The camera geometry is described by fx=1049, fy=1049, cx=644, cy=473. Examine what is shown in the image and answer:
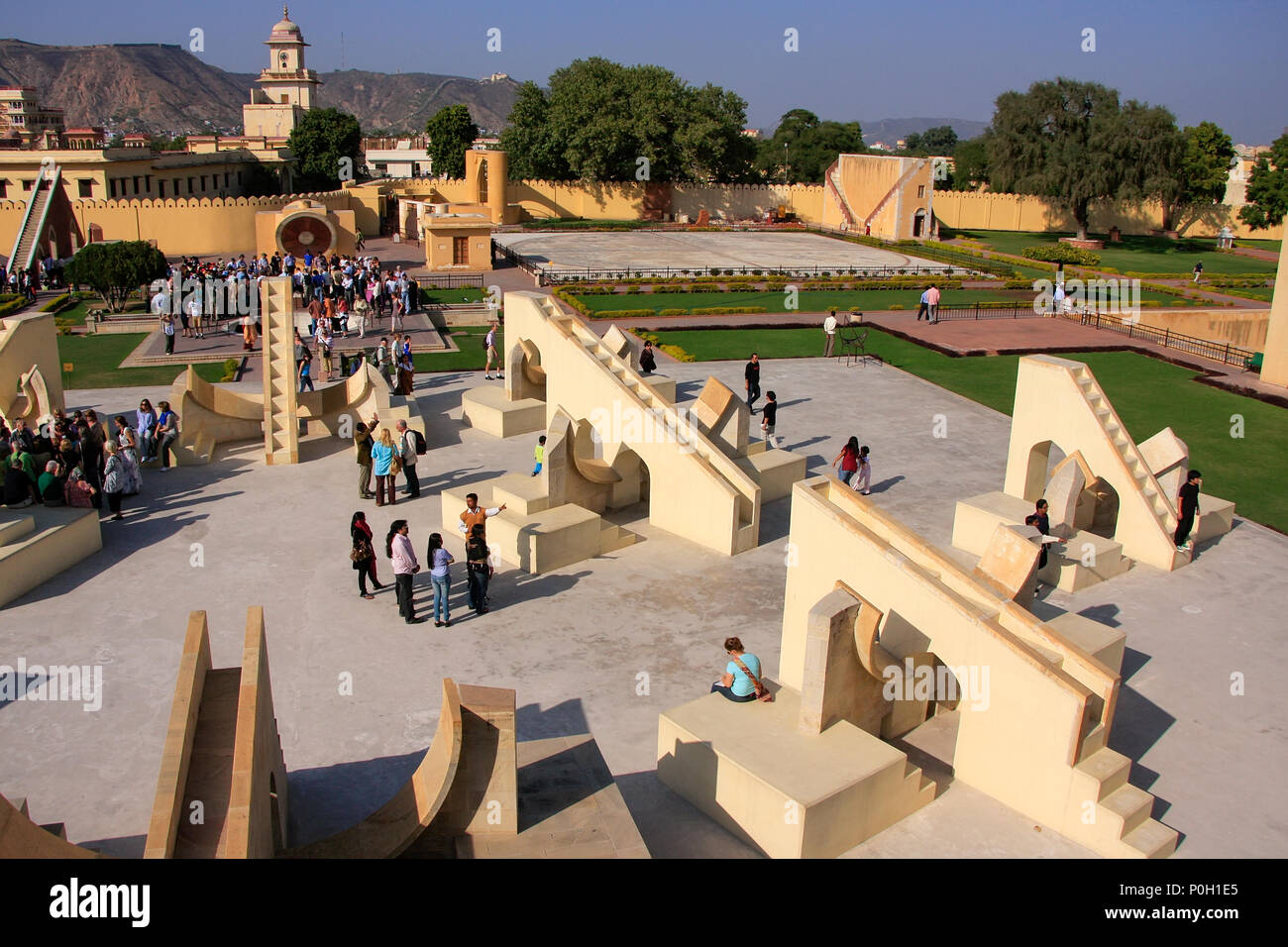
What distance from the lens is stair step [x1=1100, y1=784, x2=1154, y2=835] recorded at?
8438 mm

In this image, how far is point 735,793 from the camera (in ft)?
27.9

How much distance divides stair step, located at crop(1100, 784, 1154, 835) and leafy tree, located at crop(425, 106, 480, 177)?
73.5 m

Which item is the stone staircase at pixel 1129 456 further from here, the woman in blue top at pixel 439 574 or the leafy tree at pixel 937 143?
the leafy tree at pixel 937 143

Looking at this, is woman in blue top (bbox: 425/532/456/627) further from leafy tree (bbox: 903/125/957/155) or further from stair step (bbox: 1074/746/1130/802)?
leafy tree (bbox: 903/125/957/155)

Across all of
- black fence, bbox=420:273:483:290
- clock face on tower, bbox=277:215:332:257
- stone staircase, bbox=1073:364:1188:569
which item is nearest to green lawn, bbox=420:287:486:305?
black fence, bbox=420:273:483:290

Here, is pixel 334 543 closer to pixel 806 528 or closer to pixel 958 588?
pixel 806 528

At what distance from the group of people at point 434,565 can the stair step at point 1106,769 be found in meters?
6.71

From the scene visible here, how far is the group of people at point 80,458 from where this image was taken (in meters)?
14.0

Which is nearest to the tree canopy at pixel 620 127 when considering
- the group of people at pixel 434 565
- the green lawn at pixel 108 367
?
the green lawn at pixel 108 367

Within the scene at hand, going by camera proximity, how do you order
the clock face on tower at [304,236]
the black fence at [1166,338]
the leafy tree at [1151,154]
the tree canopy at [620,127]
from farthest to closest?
the tree canopy at [620,127] → the leafy tree at [1151,154] → the clock face on tower at [304,236] → the black fence at [1166,338]

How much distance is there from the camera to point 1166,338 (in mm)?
29938
